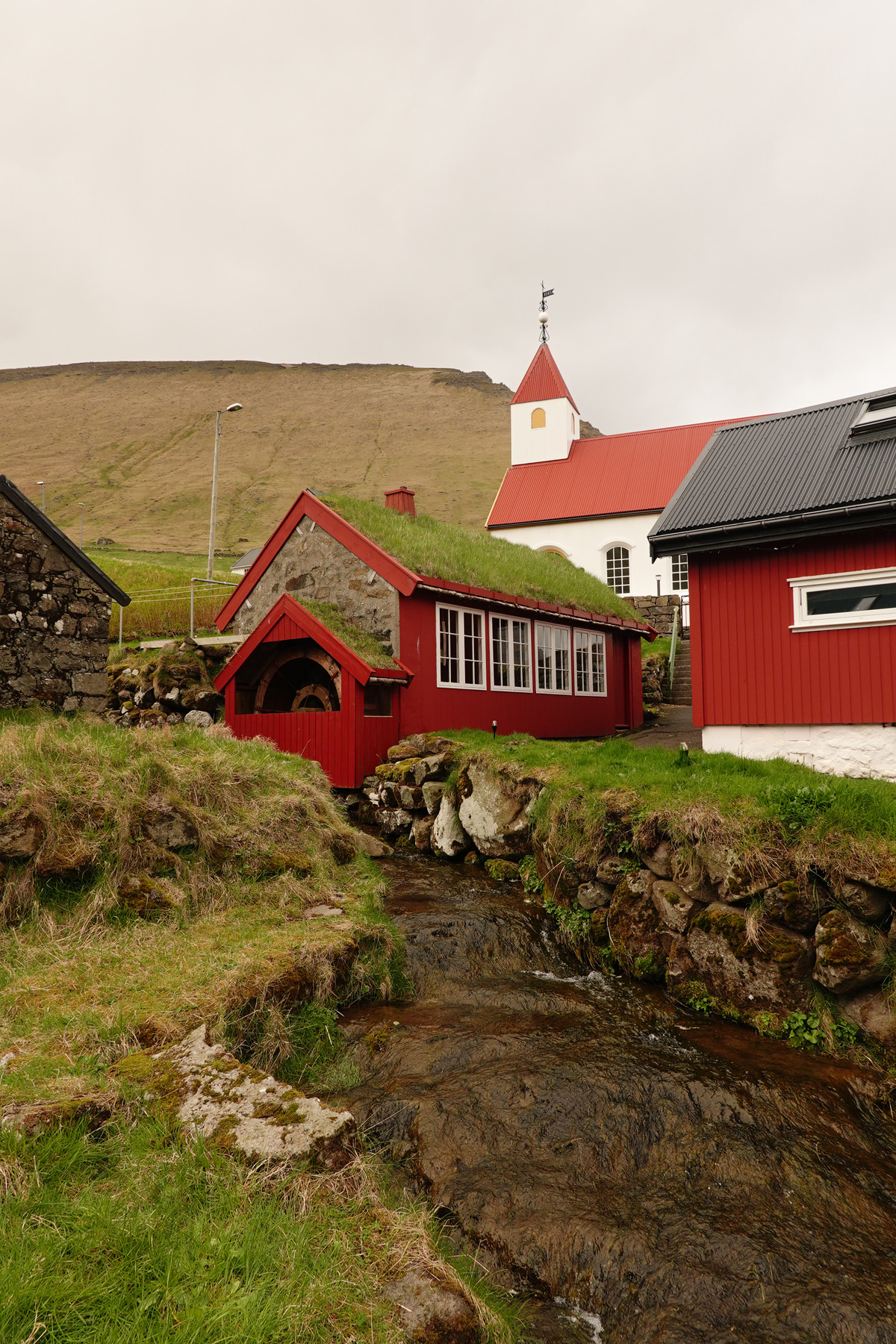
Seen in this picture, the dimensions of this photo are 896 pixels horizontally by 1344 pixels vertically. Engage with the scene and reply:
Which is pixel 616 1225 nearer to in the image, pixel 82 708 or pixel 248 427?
pixel 82 708

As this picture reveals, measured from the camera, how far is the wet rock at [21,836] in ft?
21.3

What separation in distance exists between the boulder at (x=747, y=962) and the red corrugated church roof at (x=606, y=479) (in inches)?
942

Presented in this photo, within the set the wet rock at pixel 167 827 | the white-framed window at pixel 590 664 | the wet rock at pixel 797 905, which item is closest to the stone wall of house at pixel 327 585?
the white-framed window at pixel 590 664

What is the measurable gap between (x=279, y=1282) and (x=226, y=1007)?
246 cm

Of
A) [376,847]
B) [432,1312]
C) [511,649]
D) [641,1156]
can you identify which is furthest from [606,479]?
[432,1312]

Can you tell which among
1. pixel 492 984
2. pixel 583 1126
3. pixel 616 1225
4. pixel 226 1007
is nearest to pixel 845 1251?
pixel 616 1225

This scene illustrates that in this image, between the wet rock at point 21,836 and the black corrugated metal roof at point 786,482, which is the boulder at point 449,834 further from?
the wet rock at point 21,836

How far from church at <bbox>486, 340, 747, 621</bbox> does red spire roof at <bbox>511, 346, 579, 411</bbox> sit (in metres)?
0.04

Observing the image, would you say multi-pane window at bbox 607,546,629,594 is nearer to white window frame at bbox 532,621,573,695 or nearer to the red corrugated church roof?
the red corrugated church roof

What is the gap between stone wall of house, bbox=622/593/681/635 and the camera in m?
28.0

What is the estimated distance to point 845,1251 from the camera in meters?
3.97

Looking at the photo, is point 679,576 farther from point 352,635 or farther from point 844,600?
point 844,600

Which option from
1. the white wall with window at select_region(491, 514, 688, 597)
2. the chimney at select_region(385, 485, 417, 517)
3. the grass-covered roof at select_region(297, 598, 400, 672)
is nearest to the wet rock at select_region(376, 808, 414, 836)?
the grass-covered roof at select_region(297, 598, 400, 672)

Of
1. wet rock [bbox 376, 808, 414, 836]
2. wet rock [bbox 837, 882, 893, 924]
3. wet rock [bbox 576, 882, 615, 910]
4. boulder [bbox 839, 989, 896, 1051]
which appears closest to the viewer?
boulder [bbox 839, 989, 896, 1051]
